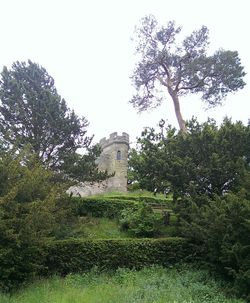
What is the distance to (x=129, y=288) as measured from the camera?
1082 cm

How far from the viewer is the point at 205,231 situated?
1301 centimetres

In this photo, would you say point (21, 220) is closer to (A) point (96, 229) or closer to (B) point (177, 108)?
(A) point (96, 229)

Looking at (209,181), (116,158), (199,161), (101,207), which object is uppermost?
(116,158)

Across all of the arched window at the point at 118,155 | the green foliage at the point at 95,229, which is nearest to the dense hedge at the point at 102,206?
the green foliage at the point at 95,229

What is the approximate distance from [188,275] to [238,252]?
1985 mm

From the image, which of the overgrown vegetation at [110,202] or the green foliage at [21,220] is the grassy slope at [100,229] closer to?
the overgrown vegetation at [110,202]

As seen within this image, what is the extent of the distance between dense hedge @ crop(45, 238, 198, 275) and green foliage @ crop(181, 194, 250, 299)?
1408 mm

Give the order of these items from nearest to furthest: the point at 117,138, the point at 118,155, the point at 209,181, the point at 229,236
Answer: the point at 229,236
the point at 209,181
the point at 118,155
the point at 117,138

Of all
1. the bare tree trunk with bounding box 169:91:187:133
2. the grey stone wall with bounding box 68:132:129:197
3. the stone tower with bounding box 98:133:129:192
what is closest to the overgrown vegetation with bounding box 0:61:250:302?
the bare tree trunk with bounding box 169:91:187:133

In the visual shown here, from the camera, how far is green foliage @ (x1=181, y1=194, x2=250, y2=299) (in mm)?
11508

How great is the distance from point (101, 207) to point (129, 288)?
8873 mm

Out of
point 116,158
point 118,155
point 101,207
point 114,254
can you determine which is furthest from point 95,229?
point 118,155

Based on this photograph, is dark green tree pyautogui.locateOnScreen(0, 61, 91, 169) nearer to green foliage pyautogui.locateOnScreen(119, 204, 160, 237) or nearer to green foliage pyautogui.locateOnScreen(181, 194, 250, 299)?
green foliage pyautogui.locateOnScreen(119, 204, 160, 237)

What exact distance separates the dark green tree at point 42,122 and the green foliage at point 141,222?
164 inches
